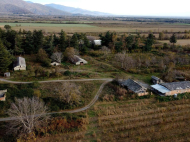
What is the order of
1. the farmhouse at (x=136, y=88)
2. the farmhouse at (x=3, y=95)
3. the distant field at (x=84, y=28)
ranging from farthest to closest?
the distant field at (x=84, y=28), the farmhouse at (x=136, y=88), the farmhouse at (x=3, y=95)

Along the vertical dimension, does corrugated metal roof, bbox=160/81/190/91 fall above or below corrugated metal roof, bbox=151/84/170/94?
above

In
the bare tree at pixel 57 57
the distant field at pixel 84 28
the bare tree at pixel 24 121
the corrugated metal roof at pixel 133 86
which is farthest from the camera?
the distant field at pixel 84 28

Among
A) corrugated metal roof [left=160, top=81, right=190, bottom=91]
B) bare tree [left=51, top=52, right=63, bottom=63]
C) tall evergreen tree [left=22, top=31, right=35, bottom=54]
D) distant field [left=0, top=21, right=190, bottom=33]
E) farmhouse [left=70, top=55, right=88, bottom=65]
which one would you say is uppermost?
distant field [left=0, top=21, right=190, bottom=33]

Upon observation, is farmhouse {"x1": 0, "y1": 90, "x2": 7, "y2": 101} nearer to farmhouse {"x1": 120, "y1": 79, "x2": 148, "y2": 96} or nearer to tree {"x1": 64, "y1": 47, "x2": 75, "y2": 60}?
farmhouse {"x1": 120, "y1": 79, "x2": 148, "y2": 96}

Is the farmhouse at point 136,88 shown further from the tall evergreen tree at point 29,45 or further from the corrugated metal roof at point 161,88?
the tall evergreen tree at point 29,45

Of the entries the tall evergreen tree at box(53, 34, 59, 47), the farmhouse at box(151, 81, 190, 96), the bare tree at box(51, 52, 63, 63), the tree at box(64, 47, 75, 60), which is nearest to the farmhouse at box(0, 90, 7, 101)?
the bare tree at box(51, 52, 63, 63)

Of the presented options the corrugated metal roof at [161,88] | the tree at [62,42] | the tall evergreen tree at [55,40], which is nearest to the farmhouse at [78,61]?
the tree at [62,42]

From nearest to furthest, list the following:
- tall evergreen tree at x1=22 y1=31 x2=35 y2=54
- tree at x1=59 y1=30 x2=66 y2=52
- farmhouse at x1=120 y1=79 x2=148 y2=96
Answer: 1. farmhouse at x1=120 y1=79 x2=148 y2=96
2. tall evergreen tree at x1=22 y1=31 x2=35 y2=54
3. tree at x1=59 y1=30 x2=66 y2=52

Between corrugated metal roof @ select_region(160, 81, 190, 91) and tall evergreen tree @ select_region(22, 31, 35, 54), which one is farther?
tall evergreen tree @ select_region(22, 31, 35, 54)

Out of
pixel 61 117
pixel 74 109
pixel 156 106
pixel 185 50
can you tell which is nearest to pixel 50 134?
pixel 61 117
